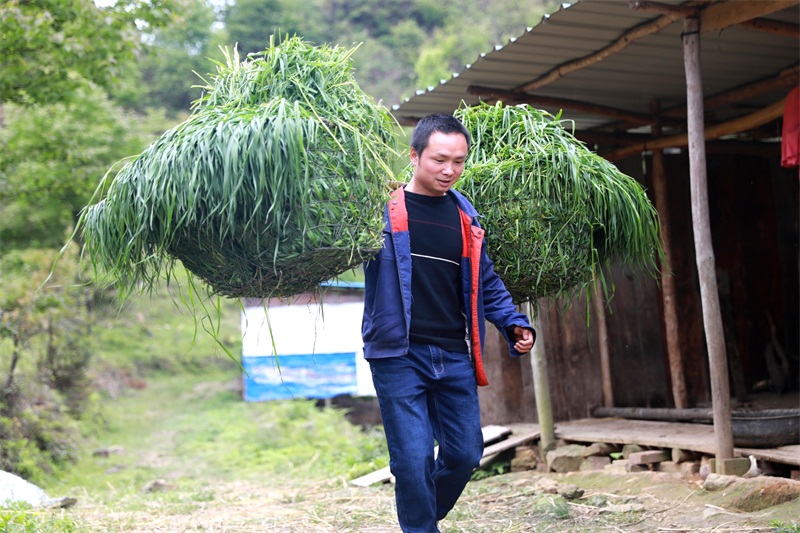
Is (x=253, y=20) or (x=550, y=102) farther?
(x=253, y=20)

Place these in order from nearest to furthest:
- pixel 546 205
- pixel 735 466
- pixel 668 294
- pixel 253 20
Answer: pixel 546 205 < pixel 735 466 < pixel 668 294 < pixel 253 20

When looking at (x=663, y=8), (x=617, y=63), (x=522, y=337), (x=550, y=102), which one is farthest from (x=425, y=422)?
(x=550, y=102)

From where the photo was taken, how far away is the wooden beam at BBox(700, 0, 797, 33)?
486 cm

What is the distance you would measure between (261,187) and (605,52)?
371cm

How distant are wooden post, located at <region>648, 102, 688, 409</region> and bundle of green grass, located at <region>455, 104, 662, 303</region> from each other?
3375 millimetres

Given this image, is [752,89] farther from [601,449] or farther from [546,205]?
[546,205]

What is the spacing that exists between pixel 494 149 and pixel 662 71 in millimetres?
3410

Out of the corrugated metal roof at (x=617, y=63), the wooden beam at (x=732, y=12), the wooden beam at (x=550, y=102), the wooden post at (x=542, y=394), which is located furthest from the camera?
the wooden beam at (x=550, y=102)

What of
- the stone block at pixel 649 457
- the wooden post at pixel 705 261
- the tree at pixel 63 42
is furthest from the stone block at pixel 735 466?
the tree at pixel 63 42

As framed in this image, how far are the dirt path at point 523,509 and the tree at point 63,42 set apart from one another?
4.35m

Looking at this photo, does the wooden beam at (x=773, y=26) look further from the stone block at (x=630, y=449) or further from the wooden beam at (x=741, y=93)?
the stone block at (x=630, y=449)

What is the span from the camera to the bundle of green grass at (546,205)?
12.1ft

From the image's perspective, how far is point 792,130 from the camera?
5738 mm

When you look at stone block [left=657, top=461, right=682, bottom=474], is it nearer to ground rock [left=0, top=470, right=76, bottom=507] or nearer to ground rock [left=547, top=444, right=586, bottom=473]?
ground rock [left=547, top=444, right=586, bottom=473]
